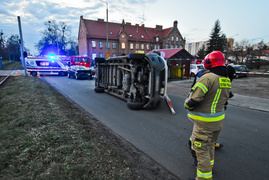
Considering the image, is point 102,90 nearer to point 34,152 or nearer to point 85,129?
point 85,129

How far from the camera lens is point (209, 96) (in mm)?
2305

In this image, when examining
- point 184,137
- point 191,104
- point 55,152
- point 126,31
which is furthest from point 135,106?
point 126,31

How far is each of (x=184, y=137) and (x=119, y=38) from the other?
4372cm

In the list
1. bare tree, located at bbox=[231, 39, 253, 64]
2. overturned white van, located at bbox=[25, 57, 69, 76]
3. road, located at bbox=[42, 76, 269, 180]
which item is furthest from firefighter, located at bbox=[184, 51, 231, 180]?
bare tree, located at bbox=[231, 39, 253, 64]

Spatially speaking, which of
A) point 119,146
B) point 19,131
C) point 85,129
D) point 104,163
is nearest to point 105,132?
point 85,129

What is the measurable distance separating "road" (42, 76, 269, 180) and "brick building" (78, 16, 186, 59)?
33.9m

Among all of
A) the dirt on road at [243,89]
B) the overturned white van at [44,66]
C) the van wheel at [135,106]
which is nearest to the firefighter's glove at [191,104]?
the van wheel at [135,106]

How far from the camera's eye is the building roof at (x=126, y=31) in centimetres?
4244

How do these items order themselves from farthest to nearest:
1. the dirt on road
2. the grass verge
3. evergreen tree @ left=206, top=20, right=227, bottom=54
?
evergreen tree @ left=206, top=20, right=227, bottom=54, the dirt on road, the grass verge

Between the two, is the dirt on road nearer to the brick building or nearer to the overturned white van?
the overturned white van

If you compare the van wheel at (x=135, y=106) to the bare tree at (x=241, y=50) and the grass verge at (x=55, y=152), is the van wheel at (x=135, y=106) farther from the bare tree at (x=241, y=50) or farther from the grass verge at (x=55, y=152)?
the bare tree at (x=241, y=50)

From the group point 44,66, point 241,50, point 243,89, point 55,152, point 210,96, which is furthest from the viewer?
point 241,50

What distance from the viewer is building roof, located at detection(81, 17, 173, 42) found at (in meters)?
42.4

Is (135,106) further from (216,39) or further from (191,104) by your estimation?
(216,39)
